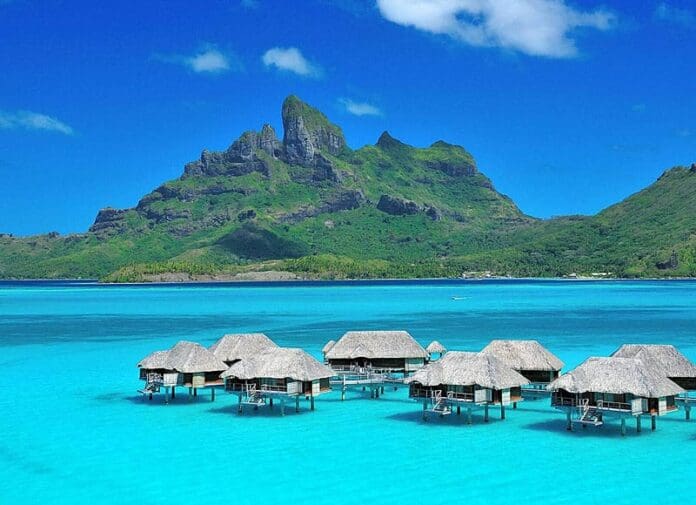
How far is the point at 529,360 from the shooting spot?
138ft

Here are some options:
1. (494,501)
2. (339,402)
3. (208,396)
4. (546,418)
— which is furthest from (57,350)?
(494,501)

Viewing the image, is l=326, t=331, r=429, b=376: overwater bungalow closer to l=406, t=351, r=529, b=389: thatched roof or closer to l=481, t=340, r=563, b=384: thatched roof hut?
l=481, t=340, r=563, b=384: thatched roof hut

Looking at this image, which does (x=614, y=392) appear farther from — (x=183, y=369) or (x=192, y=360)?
(x=183, y=369)

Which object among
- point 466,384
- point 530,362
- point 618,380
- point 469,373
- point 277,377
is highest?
point 530,362

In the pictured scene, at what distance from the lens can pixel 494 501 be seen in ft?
83.1

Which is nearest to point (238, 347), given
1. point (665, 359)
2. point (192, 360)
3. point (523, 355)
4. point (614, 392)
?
point (192, 360)

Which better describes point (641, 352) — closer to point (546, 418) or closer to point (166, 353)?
point (546, 418)

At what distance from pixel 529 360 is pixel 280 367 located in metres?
13.3

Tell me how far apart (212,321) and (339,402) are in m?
59.6

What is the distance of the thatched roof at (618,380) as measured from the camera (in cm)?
3347

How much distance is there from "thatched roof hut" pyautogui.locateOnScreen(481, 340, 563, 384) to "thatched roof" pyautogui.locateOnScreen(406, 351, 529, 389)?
14.9ft

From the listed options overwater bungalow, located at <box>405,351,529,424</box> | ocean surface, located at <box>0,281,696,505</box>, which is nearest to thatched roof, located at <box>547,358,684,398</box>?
ocean surface, located at <box>0,281,696,505</box>

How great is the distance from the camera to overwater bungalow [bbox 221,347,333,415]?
A: 38.4 m

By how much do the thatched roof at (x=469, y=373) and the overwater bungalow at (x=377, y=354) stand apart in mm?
8587
